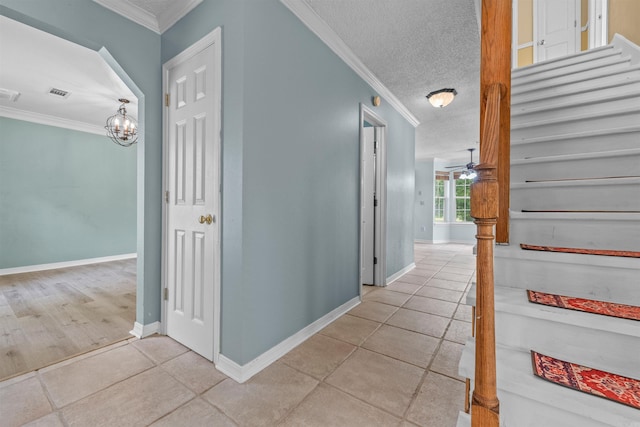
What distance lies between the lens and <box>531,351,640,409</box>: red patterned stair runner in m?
0.74

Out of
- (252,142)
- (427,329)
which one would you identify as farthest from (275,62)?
Answer: (427,329)

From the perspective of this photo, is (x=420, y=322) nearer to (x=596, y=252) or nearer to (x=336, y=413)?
(x=336, y=413)

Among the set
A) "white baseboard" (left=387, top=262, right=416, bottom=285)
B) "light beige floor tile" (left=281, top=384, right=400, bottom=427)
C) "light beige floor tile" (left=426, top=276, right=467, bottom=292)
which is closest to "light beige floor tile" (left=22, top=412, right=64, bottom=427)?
"light beige floor tile" (left=281, top=384, right=400, bottom=427)

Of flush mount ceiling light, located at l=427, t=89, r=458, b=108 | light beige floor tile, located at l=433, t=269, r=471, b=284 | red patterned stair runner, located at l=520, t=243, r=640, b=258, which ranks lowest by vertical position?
light beige floor tile, located at l=433, t=269, r=471, b=284

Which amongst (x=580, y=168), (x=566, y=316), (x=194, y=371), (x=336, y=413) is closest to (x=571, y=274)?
(x=566, y=316)

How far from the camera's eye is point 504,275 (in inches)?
48.3

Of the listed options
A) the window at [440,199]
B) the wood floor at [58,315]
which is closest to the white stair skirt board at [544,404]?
the wood floor at [58,315]

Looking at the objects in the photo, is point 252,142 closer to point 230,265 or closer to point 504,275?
point 230,265

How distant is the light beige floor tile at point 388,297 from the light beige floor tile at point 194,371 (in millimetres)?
1830

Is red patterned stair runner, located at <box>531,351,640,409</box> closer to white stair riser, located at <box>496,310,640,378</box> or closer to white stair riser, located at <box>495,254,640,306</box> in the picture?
white stair riser, located at <box>496,310,640,378</box>

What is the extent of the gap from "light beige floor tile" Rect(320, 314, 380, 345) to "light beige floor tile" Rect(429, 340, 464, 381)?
1.79 ft

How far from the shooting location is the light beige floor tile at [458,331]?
2.07m

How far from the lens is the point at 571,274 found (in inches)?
43.4

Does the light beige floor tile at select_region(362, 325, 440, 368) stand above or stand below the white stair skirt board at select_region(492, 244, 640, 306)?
below
